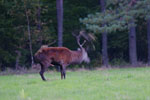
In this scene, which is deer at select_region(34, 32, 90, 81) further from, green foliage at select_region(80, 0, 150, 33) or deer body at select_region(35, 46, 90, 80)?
green foliage at select_region(80, 0, 150, 33)

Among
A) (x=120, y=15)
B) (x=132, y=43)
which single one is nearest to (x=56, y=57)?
(x=120, y=15)

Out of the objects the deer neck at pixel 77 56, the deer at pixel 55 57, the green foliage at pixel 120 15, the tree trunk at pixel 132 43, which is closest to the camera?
the deer at pixel 55 57

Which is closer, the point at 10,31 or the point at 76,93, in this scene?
the point at 76,93

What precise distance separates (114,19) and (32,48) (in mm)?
9869

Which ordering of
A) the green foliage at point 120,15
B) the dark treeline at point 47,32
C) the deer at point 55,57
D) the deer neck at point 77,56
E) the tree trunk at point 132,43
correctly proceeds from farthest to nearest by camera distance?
the tree trunk at point 132,43
the dark treeline at point 47,32
the green foliage at point 120,15
the deer neck at point 77,56
the deer at point 55,57

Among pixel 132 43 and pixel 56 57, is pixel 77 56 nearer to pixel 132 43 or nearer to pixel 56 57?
pixel 56 57

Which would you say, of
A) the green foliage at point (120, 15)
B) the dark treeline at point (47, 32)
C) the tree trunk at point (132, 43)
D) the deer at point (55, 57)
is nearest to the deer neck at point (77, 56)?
the deer at point (55, 57)

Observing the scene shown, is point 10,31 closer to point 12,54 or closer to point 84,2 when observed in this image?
point 12,54

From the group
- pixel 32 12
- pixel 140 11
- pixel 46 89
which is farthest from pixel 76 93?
pixel 32 12

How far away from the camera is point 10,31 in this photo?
90.3 ft

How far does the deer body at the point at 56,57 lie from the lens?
1328 cm

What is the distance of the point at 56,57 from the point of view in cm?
1363

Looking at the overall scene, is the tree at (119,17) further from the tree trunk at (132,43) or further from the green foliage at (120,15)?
the tree trunk at (132,43)

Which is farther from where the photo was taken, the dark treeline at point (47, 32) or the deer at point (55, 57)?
the dark treeline at point (47, 32)
